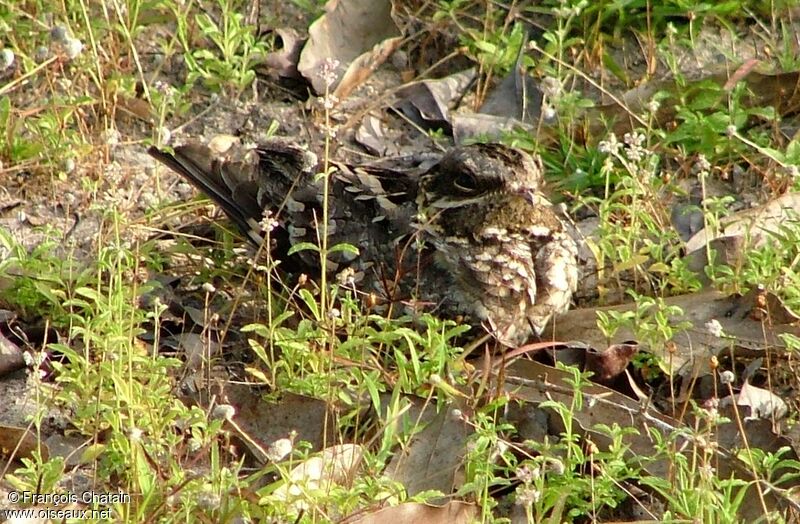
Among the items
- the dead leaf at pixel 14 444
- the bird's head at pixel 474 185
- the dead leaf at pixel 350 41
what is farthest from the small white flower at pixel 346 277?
the dead leaf at pixel 350 41

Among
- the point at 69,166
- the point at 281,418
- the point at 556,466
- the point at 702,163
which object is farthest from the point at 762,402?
the point at 69,166

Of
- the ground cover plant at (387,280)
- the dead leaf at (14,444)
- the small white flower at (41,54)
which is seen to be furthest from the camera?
the small white flower at (41,54)

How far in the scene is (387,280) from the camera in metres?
4.09

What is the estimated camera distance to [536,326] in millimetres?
4105

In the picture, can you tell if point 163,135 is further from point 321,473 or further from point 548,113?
point 321,473

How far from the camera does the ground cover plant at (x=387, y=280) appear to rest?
10.7ft

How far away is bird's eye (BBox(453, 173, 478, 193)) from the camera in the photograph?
13.5ft

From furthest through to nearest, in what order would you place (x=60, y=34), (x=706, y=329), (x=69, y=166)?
(x=69, y=166), (x=60, y=34), (x=706, y=329)

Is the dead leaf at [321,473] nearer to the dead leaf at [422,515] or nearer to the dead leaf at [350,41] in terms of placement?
the dead leaf at [422,515]

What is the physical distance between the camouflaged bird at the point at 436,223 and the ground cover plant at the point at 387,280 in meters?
0.04

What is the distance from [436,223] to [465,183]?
0.17 meters

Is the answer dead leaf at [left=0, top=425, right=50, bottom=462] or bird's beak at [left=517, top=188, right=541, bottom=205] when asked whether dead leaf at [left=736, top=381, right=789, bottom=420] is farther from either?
dead leaf at [left=0, top=425, right=50, bottom=462]

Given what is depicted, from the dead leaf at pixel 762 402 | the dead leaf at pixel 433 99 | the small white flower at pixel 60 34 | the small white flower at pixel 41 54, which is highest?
the small white flower at pixel 60 34

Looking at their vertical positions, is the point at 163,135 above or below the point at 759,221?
above
